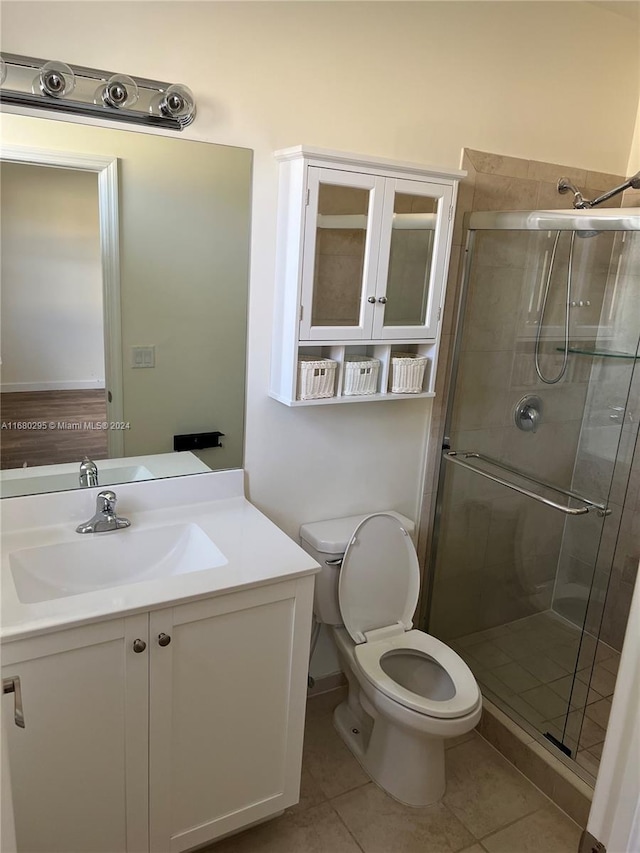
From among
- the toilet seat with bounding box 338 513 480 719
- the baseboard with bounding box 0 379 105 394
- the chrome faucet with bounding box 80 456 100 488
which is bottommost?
the toilet seat with bounding box 338 513 480 719

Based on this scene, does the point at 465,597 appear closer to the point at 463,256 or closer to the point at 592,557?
the point at 592,557

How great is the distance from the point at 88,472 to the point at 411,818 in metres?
1.46

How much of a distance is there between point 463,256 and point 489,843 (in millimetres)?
1942

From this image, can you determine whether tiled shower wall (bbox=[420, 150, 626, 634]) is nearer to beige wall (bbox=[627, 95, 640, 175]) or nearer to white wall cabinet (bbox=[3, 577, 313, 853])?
beige wall (bbox=[627, 95, 640, 175])

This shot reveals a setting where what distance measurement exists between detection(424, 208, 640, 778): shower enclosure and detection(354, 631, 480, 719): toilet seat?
0.47 m

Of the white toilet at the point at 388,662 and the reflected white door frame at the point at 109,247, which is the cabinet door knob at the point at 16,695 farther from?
the white toilet at the point at 388,662

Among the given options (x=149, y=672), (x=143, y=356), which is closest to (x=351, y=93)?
(x=143, y=356)

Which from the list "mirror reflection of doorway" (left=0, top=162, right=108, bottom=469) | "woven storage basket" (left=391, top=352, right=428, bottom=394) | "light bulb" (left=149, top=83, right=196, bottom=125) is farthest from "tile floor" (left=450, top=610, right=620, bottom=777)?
"light bulb" (left=149, top=83, right=196, bottom=125)

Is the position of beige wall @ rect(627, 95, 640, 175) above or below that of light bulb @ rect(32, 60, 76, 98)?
above

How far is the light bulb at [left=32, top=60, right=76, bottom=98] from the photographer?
1.49 meters

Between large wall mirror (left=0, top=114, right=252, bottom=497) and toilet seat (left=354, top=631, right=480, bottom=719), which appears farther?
toilet seat (left=354, top=631, right=480, bottom=719)

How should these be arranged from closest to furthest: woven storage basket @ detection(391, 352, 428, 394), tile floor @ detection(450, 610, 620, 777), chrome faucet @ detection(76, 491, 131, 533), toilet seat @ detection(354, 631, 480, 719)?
1. chrome faucet @ detection(76, 491, 131, 533)
2. toilet seat @ detection(354, 631, 480, 719)
3. woven storage basket @ detection(391, 352, 428, 394)
4. tile floor @ detection(450, 610, 620, 777)

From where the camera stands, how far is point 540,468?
98.0 inches

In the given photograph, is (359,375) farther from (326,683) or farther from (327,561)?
(326,683)
